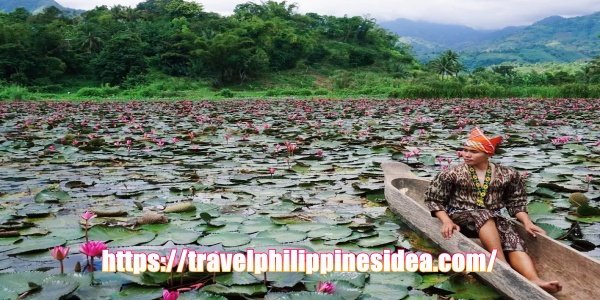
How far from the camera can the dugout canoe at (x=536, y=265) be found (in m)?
2.32

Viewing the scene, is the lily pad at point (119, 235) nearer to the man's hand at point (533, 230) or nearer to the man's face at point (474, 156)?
the man's face at point (474, 156)

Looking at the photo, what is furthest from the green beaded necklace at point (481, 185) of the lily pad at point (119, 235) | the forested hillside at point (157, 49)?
the forested hillside at point (157, 49)

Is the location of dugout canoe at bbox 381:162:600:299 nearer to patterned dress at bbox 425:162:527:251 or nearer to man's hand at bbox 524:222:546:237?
man's hand at bbox 524:222:546:237

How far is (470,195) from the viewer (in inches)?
125

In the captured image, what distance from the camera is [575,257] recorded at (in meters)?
2.58

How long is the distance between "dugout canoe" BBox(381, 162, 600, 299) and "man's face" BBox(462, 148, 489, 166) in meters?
0.43

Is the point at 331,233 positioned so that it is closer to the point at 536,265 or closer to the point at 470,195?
the point at 470,195

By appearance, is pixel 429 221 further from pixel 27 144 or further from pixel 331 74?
pixel 331 74

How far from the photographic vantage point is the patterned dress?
3.14 meters

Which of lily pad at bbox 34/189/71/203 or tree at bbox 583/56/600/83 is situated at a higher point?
lily pad at bbox 34/189/71/203

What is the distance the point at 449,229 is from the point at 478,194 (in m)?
0.38

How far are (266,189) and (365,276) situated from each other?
229cm

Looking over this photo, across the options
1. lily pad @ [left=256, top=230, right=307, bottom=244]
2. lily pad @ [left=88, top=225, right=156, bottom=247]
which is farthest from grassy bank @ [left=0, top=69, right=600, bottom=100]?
lily pad @ [left=88, top=225, right=156, bottom=247]

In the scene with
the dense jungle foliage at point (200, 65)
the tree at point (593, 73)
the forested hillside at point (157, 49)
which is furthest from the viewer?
the tree at point (593, 73)
